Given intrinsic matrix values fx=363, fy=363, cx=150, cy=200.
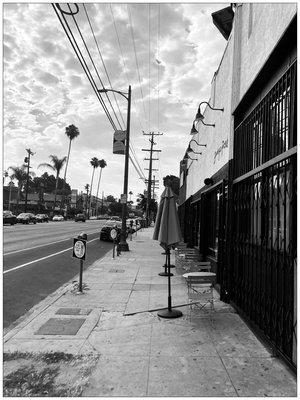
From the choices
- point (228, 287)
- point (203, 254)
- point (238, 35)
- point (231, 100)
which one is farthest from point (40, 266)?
point (238, 35)

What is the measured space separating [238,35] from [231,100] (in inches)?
61.3

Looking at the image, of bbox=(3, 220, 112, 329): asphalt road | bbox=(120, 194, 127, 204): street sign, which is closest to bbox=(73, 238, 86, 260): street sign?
bbox=(3, 220, 112, 329): asphalt road

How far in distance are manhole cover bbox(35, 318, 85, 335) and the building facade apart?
3014 millimetres

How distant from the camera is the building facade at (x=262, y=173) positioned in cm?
483

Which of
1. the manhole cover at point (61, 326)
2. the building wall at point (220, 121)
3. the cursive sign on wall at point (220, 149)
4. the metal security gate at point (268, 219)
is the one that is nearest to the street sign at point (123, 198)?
the building wall at point (220, 121)

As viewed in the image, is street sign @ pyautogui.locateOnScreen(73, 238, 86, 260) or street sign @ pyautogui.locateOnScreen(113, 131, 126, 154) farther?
street sign @ pyautogui.locateOnScreen(113, 131, 126, 154)

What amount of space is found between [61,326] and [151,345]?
180 centimetres

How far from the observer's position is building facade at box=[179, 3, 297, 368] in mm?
4828

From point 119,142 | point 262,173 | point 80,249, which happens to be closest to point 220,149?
point 262,173

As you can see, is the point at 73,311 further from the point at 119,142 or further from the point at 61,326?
the point at 119,142

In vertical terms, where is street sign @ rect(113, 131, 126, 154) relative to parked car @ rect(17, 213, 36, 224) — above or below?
above

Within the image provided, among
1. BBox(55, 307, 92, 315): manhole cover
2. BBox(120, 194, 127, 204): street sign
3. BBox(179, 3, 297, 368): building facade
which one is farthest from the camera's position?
BBox(120, 194, 127, 204): street sign

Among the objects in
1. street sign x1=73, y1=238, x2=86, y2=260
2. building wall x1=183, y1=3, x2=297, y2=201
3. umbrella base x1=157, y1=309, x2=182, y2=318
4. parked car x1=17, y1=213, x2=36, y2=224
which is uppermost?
building wall x1=183, y1=3, x2=297, y2=201

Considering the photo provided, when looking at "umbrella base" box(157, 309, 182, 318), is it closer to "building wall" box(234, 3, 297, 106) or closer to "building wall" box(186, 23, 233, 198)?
"building wall" box(186, 23, 233, 198)
